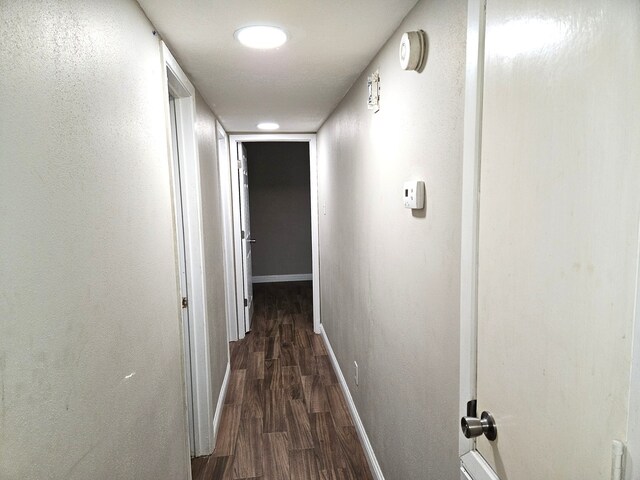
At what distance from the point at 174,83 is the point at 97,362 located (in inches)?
54.3

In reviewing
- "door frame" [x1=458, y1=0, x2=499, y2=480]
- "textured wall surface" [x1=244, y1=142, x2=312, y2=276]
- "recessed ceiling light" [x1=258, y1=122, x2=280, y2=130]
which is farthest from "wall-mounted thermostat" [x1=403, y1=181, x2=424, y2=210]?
"textured wall surface" [x1=244, y1=142, x2=312, y2=276]

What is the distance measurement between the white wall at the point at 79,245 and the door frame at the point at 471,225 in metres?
0.87

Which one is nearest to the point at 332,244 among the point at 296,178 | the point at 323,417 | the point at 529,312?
the point at 323,417

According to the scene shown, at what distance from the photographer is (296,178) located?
634 cm

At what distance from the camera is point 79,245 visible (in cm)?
81

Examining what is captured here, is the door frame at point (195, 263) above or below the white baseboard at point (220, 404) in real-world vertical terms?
above

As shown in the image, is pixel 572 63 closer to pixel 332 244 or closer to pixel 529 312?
pixel 529 312

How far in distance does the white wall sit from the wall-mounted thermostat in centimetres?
88

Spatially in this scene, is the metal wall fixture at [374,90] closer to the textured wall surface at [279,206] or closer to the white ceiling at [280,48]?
the white ceiling at [280,48]

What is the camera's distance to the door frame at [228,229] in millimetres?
3600

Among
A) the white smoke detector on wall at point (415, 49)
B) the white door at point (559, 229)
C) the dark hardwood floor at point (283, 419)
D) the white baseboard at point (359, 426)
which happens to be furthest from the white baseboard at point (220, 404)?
the white smoke detector on wall at point (415, 49)

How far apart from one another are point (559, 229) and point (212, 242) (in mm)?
2330

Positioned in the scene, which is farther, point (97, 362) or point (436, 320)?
point (436, 320)

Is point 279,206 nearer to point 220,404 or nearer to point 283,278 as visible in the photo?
point 283,278
